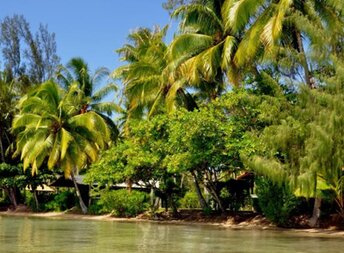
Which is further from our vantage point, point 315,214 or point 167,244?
point 315,214

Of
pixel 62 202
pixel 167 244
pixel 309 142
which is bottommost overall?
pixel 167 244

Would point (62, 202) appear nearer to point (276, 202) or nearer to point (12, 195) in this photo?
point (12, 195)

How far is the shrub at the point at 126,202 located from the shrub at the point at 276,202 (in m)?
8.86

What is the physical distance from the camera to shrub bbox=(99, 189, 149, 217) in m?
29.5

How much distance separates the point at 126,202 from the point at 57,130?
19.6 feet

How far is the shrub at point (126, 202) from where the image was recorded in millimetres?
29547

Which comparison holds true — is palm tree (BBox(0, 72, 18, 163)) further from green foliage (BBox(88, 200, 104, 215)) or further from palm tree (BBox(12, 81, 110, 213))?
green foliage (BBox(88, 200, 104, 215))

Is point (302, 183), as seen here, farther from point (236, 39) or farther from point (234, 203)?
point (234, 203)

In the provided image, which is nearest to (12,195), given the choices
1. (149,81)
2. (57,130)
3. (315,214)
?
(57,130)

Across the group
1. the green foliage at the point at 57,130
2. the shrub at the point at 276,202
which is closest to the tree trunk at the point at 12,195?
the green foliage at the point at 57,130

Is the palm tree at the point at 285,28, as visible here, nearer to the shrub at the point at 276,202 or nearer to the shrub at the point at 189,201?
the shrub at the point at 276,202

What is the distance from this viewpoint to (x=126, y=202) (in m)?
29.6

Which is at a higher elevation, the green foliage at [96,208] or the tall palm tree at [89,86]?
the tall palm tree at [89,86]

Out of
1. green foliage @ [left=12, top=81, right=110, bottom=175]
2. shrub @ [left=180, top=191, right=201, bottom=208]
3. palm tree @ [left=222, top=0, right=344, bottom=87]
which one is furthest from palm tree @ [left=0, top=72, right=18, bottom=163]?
palm tree @ [left=222, top=0, right=344, bottom=87]
